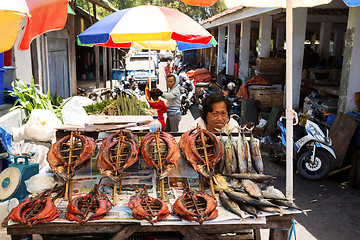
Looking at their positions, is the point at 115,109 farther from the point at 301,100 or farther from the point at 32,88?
the point at 301,100

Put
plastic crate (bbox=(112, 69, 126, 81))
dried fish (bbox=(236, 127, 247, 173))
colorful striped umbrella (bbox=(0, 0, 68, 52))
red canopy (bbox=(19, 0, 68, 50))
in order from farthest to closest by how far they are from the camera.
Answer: plastic crate (bbox=(112, 69, 126, 81)) → dried fish (bbox=(236, 127, 247, 173)) → red canopy (bbox=(19, 0, 68, 50)) → colorful striped umbrella (bbox=(0, 0, 68, 52))

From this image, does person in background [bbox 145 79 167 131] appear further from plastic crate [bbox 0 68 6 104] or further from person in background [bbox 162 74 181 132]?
plastic crate [bbox 0 68 6 104]

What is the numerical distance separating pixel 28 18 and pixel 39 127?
3.62 metres

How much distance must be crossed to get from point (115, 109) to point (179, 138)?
3.49 m

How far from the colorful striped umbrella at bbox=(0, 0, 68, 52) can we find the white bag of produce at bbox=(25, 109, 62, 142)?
296cm

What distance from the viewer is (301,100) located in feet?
33.7

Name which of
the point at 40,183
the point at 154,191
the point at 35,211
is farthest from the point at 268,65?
the point at 35,211

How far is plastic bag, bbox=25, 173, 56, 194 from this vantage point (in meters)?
3.04

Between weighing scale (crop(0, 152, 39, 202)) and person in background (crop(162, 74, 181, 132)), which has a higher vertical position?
person in background (crop(162, 74, 181, 132))

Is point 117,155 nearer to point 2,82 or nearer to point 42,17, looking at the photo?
point 42,17

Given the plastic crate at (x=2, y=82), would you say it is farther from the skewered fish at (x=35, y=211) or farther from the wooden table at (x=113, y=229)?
the wooden table at (x=113, y=229)

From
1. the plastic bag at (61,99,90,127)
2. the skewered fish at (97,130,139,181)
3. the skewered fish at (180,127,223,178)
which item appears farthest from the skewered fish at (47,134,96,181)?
the plastic bag at (61,99,90,127)

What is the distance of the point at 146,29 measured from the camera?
467 cm

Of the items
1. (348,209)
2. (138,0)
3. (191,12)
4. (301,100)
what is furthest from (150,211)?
(138,0)
